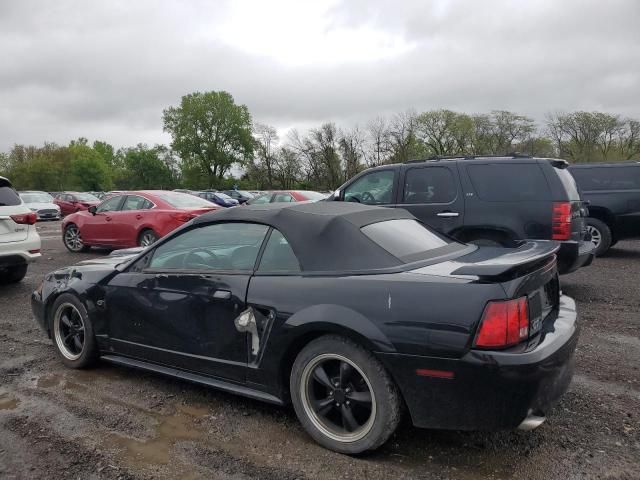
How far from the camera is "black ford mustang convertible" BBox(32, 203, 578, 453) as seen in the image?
2521 mm

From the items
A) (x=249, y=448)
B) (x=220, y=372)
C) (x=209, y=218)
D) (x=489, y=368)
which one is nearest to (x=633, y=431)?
(x=489, y=368)

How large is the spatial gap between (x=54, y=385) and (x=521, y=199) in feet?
17.2

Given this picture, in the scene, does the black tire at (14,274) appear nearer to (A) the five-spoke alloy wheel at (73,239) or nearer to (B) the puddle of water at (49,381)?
(A) the five-spoke alloy wheel at (73,239)

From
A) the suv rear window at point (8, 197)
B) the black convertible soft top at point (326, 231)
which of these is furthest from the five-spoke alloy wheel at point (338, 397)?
the suv rear window at point (8, 197)

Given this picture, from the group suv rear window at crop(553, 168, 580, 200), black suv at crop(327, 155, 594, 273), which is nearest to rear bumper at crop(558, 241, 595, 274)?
black suv at crop(327, 155, 594, 273)

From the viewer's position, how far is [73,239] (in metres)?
12.2

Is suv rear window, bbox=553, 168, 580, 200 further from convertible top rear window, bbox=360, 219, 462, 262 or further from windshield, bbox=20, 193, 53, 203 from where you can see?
windshield, bbox=20, 193, 53, 203

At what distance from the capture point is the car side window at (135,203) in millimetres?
10867

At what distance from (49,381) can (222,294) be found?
1904 millimetres

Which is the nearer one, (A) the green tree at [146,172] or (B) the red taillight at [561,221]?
(B) the red taillight at [561,221]

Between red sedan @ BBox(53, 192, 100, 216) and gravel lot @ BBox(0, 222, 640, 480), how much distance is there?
2734 cm

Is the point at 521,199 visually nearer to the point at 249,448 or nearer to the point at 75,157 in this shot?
the point at 249,448

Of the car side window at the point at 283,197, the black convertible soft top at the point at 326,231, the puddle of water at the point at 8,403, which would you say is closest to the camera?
the black convertible soft top at the point at 326,231

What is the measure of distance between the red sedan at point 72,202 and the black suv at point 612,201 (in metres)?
26.5
